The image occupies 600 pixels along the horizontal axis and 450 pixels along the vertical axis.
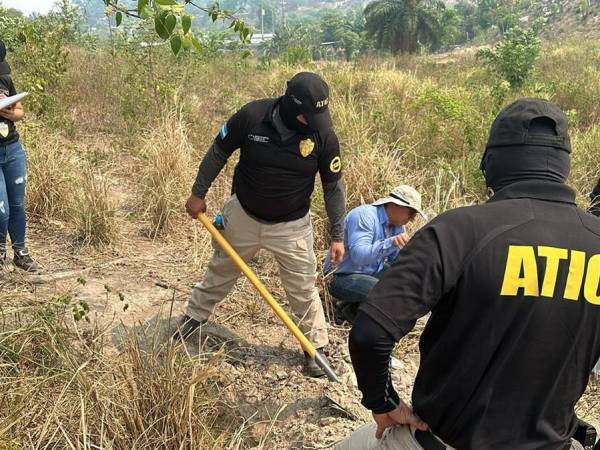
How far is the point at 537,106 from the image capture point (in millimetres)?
1326

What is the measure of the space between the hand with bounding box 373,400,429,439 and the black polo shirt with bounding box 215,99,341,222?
1635 mm

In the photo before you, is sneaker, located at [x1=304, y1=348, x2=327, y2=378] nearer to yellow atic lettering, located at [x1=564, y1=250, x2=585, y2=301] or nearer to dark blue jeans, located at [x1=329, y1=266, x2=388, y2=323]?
dark blue jeans, located at [x1=329, y1=266, x2=388, y2=323]

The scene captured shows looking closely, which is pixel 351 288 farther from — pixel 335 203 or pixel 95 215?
pixel 95 215

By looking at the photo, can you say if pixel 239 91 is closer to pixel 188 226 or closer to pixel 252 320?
pixel 188 226

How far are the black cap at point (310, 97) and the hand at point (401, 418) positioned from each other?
5.43 ft

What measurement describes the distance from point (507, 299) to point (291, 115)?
1821mm

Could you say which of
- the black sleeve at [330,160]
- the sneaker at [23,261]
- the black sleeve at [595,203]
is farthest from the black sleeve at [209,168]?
the black sleeve at [595,203]

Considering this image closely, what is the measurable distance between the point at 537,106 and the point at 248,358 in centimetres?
240

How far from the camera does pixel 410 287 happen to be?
128 cm

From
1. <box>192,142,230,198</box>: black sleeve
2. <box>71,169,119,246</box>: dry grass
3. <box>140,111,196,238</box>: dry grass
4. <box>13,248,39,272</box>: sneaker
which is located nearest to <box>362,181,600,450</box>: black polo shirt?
<box>192,142,230,198</box>: black sleeve

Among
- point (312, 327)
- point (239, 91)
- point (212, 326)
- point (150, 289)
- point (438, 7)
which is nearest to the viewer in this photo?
point (312, 327)

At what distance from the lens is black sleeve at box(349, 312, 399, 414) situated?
134 centimetres

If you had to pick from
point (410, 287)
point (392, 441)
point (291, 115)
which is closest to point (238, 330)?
point (291, 115)

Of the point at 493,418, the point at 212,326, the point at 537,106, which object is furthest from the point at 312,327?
the point at 537,106
